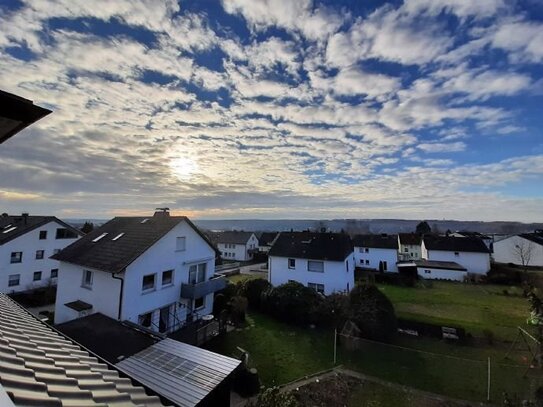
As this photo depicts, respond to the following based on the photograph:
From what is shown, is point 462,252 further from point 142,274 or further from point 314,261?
point 142,274

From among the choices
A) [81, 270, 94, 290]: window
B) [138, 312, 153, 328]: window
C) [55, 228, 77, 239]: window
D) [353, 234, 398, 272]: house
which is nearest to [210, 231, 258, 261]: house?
[353, 234, 398, 272]: house

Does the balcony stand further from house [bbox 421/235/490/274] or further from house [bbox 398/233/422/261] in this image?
house [bbox 398/233/422/261]

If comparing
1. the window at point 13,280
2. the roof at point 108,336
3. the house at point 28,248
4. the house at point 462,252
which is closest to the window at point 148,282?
the roof at point 108,336

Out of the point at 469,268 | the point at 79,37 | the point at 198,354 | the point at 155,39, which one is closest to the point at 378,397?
the point at 198,354

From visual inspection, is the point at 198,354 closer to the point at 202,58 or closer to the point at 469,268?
the point at 202,58

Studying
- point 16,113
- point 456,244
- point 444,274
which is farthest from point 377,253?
point 16,113

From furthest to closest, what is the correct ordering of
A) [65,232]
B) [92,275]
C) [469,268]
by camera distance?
[469,268], [65,232], [92,275]

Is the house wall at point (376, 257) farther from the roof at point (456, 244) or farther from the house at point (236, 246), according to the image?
the house at point (236, 246)
